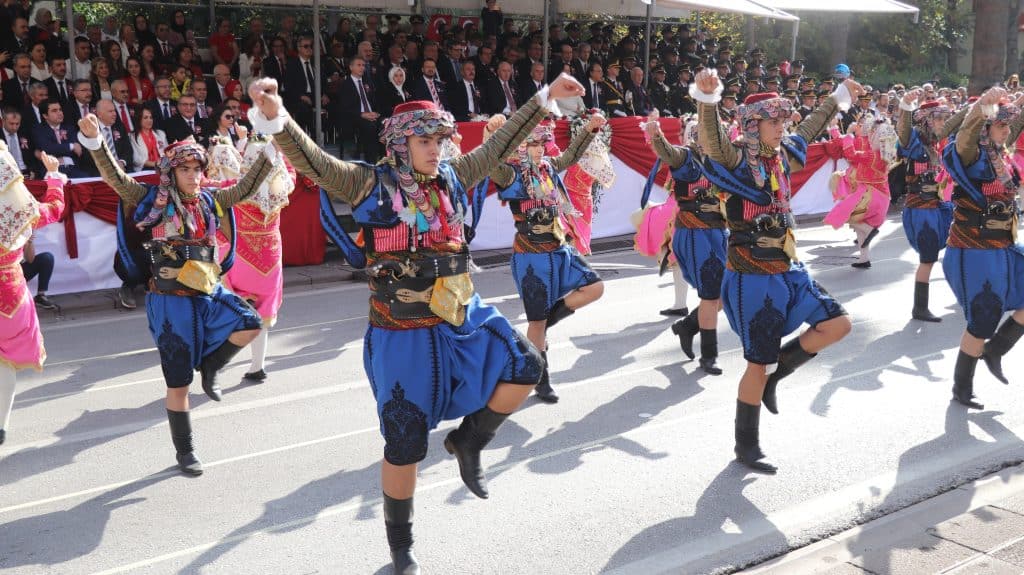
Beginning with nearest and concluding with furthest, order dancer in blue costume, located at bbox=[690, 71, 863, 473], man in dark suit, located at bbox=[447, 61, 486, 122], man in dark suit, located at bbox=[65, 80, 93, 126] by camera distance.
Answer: dancer in blue costume, located at bbox=[690, 71, 863, 473] → man in dark suit, located at bbox=[65, 80, 93, 126] → man in dark suit, located at bbox=[447, 61, 486, 122]

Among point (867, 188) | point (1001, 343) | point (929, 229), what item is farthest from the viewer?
point (867, 188)

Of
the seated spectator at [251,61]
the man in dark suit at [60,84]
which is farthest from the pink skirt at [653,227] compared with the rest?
the man in dark suit at [60,84]

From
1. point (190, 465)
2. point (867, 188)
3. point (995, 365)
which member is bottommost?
point (190, 465)

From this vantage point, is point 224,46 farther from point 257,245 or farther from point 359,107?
point 257,245

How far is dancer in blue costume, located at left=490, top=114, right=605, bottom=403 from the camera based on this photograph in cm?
709

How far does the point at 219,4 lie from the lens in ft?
48.9

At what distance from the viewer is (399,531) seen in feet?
14.3

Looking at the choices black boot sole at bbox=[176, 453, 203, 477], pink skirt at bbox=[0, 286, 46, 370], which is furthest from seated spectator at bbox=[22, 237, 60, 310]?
black boot sole at bbox=[176, 453, 203, 477]

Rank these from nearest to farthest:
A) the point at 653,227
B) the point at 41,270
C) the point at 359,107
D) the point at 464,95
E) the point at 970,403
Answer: the point at 970,403 < the point at 653,227 < the point at 41,270 < the point at 359,107 < the point at 464,95

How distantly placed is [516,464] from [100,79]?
9.00 meters

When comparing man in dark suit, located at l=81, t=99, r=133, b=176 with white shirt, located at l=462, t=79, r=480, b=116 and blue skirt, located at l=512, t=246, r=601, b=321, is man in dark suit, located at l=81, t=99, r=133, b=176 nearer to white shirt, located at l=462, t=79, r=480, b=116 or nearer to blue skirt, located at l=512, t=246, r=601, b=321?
white shirt, located at l=462, t=79, r=480, b=116

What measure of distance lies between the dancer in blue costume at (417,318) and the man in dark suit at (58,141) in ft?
27.1

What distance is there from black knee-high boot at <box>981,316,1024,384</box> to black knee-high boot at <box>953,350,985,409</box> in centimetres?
20

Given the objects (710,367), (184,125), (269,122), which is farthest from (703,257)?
(184,125)
